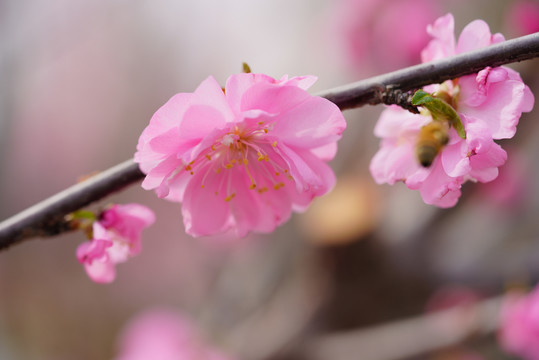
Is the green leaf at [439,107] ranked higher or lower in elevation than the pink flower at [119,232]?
higher

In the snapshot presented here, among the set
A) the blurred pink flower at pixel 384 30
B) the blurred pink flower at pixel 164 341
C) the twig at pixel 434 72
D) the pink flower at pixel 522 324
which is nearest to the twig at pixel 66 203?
the twig at pixel 434 72

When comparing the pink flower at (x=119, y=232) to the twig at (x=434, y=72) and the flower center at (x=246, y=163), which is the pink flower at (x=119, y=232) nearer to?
the flower center at (x=246, y=163)

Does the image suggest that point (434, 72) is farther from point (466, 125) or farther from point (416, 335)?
point (416, 335)

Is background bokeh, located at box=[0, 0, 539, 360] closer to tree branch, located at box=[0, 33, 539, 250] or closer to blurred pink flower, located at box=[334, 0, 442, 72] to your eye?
blurred pink flower, located at box=[334, 0, 442, 72]

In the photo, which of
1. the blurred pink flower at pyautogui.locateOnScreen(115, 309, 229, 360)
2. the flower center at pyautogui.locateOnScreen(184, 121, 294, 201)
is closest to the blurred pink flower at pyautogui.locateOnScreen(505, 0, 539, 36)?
the flower center at pyautogui.locateOnScreen(184, 121, 294, 201)

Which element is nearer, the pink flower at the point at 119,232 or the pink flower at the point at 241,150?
the pink flower at the point at 241,150

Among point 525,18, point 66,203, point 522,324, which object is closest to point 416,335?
point 522,324
